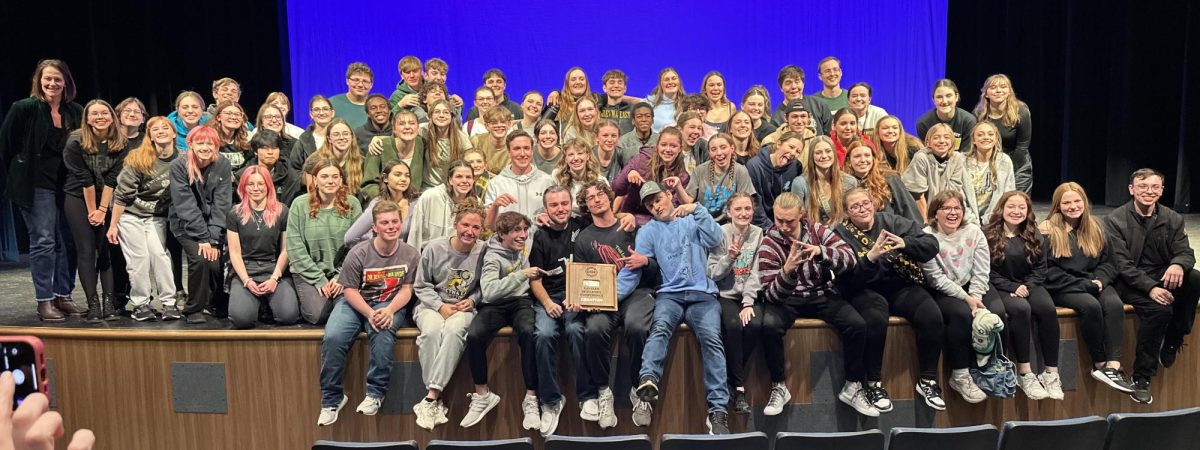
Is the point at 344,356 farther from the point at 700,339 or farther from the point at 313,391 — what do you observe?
the point at 700,339

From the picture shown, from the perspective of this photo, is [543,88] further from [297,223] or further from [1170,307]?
[1170,307]

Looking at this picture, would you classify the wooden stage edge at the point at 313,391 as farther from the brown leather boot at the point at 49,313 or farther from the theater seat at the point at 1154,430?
the theater seat at the point at 1154,430

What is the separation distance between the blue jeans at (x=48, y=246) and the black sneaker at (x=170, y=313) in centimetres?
64

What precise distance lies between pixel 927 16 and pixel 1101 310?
5928mm

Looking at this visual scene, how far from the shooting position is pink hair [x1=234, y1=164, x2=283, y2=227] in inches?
207

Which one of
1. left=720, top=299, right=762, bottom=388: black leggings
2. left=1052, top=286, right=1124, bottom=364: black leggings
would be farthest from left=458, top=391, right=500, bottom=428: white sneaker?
left=1052, top=286, right=1124, bottom=364: black leggings

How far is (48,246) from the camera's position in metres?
5.41

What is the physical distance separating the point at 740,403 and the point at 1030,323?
1.49m

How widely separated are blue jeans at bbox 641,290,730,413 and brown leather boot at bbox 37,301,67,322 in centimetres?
317

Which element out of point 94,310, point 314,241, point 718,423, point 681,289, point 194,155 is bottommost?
point 718,423

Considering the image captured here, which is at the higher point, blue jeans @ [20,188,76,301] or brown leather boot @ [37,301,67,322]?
blue jeans @ [20,188,76,301]

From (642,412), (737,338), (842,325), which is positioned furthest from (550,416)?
(842,325)

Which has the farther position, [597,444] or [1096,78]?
[1096,78]

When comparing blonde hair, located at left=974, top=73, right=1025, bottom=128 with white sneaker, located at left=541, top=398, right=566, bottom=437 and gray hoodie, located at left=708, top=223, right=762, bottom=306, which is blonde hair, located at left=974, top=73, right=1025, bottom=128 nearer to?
gray hoodie, located at left=708, top=223, right=762, bottom=306
